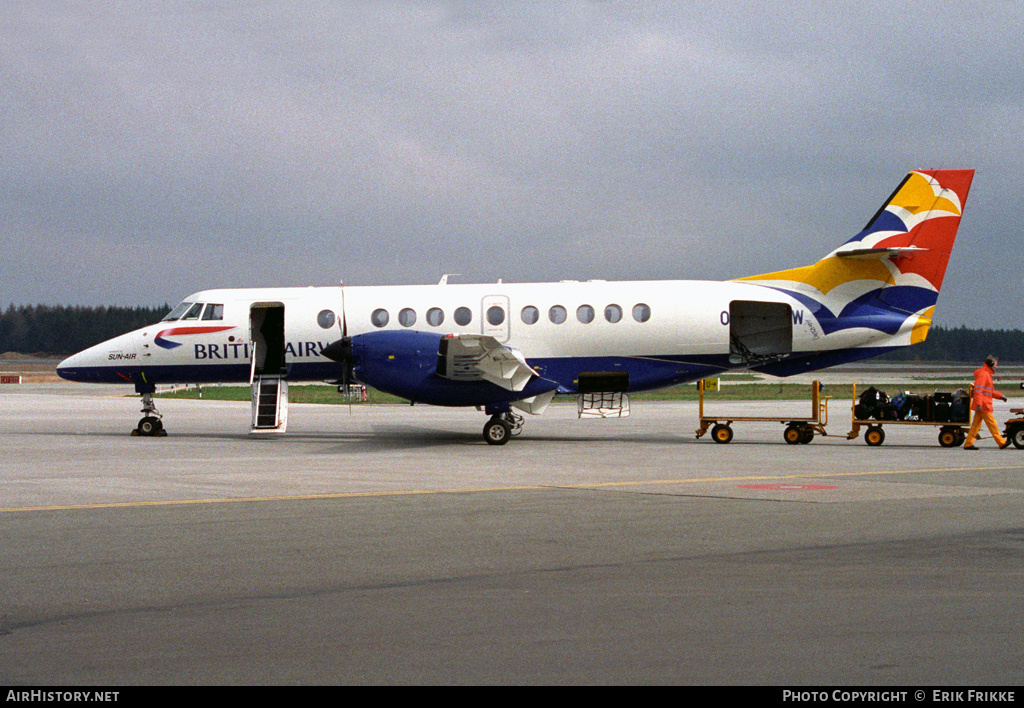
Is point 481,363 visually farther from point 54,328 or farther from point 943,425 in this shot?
point 54,328

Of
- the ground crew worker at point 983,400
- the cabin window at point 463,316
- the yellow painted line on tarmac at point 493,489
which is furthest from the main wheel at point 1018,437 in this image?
the cabin window at point 463,316

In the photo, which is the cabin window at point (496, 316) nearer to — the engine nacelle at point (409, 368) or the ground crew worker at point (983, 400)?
the engine nacelle at point (409, 368)

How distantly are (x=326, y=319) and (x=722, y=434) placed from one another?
9.98 meters

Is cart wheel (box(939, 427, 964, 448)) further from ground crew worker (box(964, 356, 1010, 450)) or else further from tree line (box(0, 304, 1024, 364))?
tree line (box(0, 304, 1024, 364))

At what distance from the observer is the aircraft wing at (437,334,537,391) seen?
20516mm

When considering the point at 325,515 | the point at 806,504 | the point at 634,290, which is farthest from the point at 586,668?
the point at 634,290

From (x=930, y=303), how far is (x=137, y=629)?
70.1 ft

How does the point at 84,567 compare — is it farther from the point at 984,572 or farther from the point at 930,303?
the point at 930,303

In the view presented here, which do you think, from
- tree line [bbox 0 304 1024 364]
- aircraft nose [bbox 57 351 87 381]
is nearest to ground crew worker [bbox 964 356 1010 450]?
aircraft nose [bbox 57 351 87 381]

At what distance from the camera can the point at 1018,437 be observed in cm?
2070

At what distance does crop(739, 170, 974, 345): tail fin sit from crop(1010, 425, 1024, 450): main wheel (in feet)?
11.0

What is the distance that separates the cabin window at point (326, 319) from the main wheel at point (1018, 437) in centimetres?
1564
